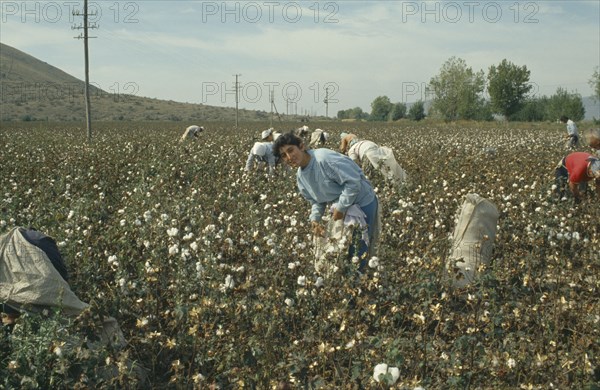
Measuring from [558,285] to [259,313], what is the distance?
2.03 metres

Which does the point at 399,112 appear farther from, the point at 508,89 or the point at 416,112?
the point at 508,89

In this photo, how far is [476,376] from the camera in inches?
116

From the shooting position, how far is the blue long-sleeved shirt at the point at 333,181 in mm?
4359

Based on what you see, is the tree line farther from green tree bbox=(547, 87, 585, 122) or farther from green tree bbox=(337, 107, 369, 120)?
green tree bbox=(337, 107, 369, 120)

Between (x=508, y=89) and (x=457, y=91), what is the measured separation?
1148 cm

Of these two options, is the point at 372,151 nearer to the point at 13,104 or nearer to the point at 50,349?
the point at 50,349

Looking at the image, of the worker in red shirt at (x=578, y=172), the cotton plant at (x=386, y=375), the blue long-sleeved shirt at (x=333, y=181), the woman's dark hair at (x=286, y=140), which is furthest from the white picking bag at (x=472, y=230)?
the cotton plant at (x=386, y=375)

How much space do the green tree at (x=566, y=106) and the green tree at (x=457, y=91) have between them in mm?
8719

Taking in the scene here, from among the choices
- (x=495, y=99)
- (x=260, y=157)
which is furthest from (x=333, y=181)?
(x=495, y=99)

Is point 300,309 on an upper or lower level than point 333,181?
lower

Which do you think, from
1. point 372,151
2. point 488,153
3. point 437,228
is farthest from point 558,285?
point 488,153

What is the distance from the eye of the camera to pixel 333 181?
4.51m

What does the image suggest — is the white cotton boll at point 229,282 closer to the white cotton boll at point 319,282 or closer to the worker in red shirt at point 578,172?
the white cotton boll at point 319,282

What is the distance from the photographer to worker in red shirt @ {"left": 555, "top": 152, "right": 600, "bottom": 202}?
6.32 m
